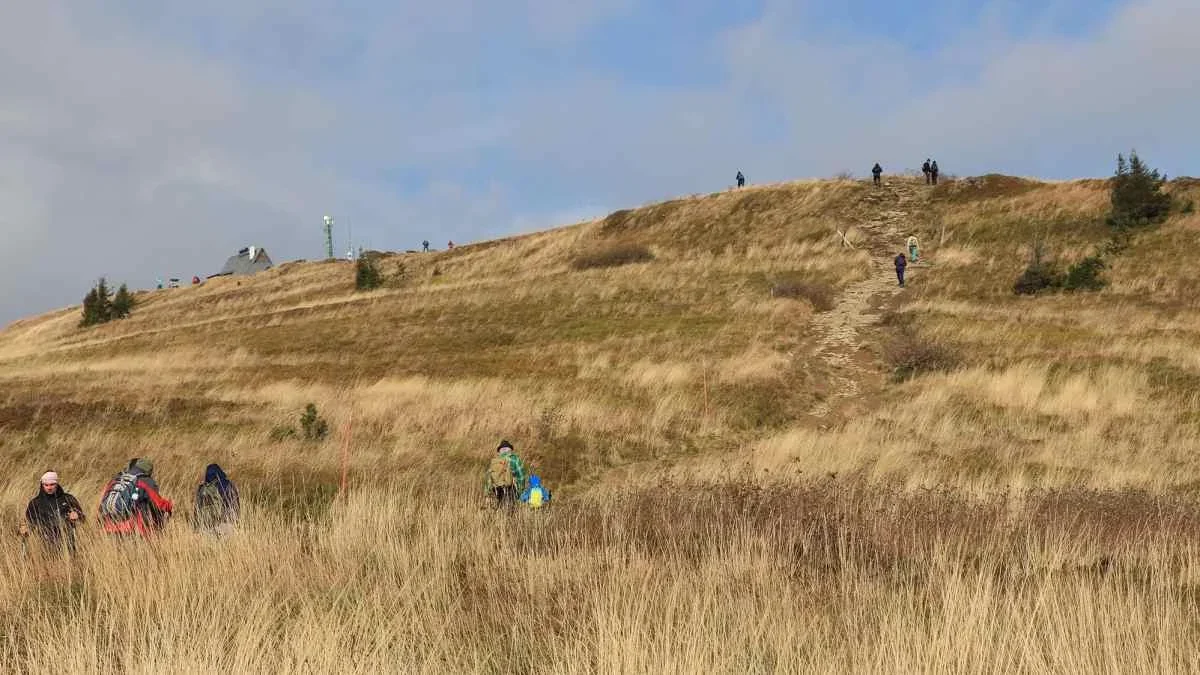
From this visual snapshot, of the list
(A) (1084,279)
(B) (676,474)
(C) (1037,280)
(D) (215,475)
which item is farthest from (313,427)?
(A) (1084,279)

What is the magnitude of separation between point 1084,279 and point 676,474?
23.9 meters

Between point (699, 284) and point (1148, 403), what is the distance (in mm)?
22749

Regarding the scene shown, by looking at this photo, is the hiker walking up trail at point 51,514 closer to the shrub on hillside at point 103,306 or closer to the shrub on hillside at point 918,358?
the shrub on hillside at point 918,358

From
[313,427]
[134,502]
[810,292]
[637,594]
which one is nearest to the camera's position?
[637,594]

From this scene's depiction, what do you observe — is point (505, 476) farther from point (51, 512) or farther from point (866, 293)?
point (866, 293)

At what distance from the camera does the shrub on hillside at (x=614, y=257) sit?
1812 inches

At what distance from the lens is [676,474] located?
11.5 metres

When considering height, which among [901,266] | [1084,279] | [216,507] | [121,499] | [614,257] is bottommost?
[216,507]

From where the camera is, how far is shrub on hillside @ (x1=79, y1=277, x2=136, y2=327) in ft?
194

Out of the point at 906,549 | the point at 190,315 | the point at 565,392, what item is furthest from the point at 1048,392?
the point at 190,315

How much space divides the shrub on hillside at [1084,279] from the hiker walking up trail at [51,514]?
3057 centimetres

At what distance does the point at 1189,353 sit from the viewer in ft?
58.5

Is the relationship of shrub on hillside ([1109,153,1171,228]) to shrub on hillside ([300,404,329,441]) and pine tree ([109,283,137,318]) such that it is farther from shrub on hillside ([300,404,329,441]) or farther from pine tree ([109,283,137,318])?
pine tree ([109,283,137,318])

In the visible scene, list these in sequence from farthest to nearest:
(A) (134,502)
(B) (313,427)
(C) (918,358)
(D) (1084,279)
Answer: (D) (1084,279) → (C) (918,358) → (B) (313,427) → (A) (134,502)
